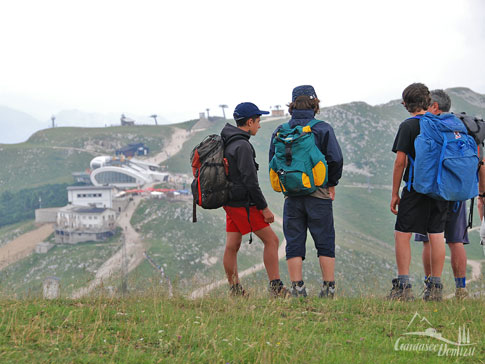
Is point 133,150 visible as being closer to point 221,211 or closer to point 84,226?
point 221,211

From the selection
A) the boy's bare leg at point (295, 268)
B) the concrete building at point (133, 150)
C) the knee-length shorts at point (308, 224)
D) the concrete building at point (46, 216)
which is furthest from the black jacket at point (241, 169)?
the concrete building at point (133, 150)

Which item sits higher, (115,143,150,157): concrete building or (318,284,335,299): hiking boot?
(115,143,150,157): concrete building

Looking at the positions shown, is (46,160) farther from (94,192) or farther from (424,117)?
(424,117)

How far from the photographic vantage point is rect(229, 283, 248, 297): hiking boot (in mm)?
6395

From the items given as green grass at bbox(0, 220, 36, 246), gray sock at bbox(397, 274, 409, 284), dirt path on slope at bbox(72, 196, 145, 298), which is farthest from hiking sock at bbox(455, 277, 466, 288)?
green grass at bbox(0, 220, 36, 246)

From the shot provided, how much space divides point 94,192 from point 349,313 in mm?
79168

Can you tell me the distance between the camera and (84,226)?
69.9m

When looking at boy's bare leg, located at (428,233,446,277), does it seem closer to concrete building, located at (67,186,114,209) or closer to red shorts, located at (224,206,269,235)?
red shorts, located at (224,206,269,235)

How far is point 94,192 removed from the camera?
264 ft

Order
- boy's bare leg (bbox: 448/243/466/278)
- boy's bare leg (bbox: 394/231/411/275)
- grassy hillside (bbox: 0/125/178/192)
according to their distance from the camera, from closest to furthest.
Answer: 1. boy's bare leg (bbox: 394/231/411/275)
2. boy's bare leg (bbox: 448/243/466/278)
3. grassy hillside (bbox: 0/125/178/192)

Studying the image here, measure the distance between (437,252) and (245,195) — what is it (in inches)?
100

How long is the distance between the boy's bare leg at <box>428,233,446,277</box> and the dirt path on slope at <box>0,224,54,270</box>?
67442 millimetres

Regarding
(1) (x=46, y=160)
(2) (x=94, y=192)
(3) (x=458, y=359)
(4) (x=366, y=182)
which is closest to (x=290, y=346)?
(3) (x=458, y=359)

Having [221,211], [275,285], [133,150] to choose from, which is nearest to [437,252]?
[275,285]
